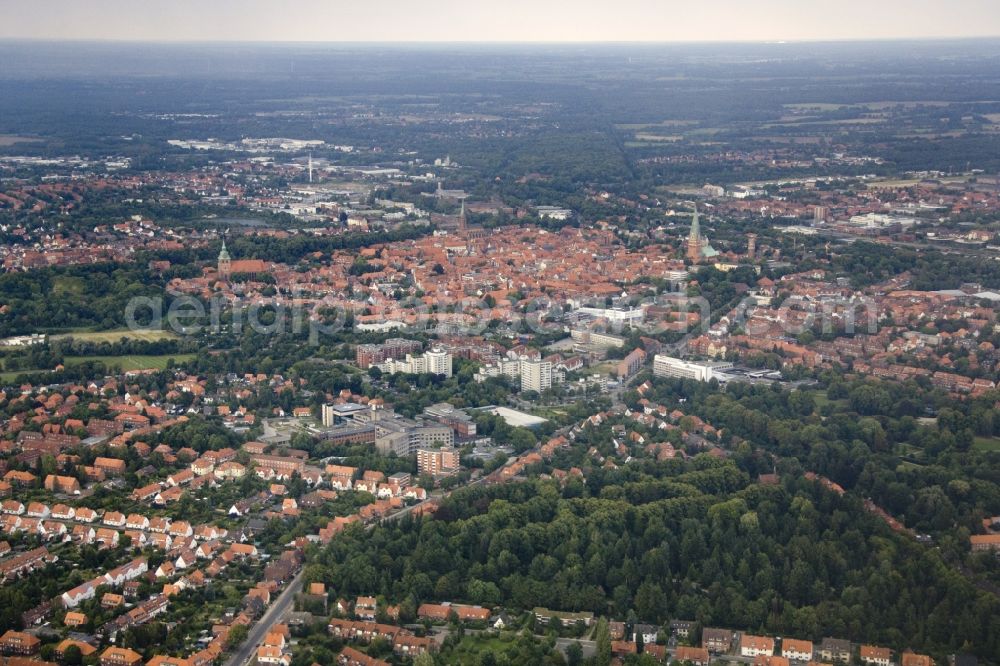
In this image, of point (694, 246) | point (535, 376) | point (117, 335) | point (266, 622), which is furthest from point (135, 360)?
point (694, 246)

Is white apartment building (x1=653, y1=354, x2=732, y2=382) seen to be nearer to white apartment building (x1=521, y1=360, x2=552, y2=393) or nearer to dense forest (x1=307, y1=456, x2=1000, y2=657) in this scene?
white apartment building (x1=521, y1=360, x2=552, y2=393)

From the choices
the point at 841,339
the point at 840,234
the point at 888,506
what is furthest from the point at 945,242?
the point at 888,506

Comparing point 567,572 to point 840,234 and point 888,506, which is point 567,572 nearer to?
point 888,506

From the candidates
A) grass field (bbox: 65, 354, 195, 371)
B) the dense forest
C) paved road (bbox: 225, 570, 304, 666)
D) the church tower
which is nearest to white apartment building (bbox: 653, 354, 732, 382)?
the dense forest

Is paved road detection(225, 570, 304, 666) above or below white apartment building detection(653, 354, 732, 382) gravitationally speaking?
above

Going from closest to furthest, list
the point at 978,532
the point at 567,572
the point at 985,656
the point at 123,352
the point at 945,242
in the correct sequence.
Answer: the point at 985,656
the point at 567,572
the point at 978,532
the point at 123,352
the point at 945,242

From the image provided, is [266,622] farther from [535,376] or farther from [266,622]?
[535,376]
